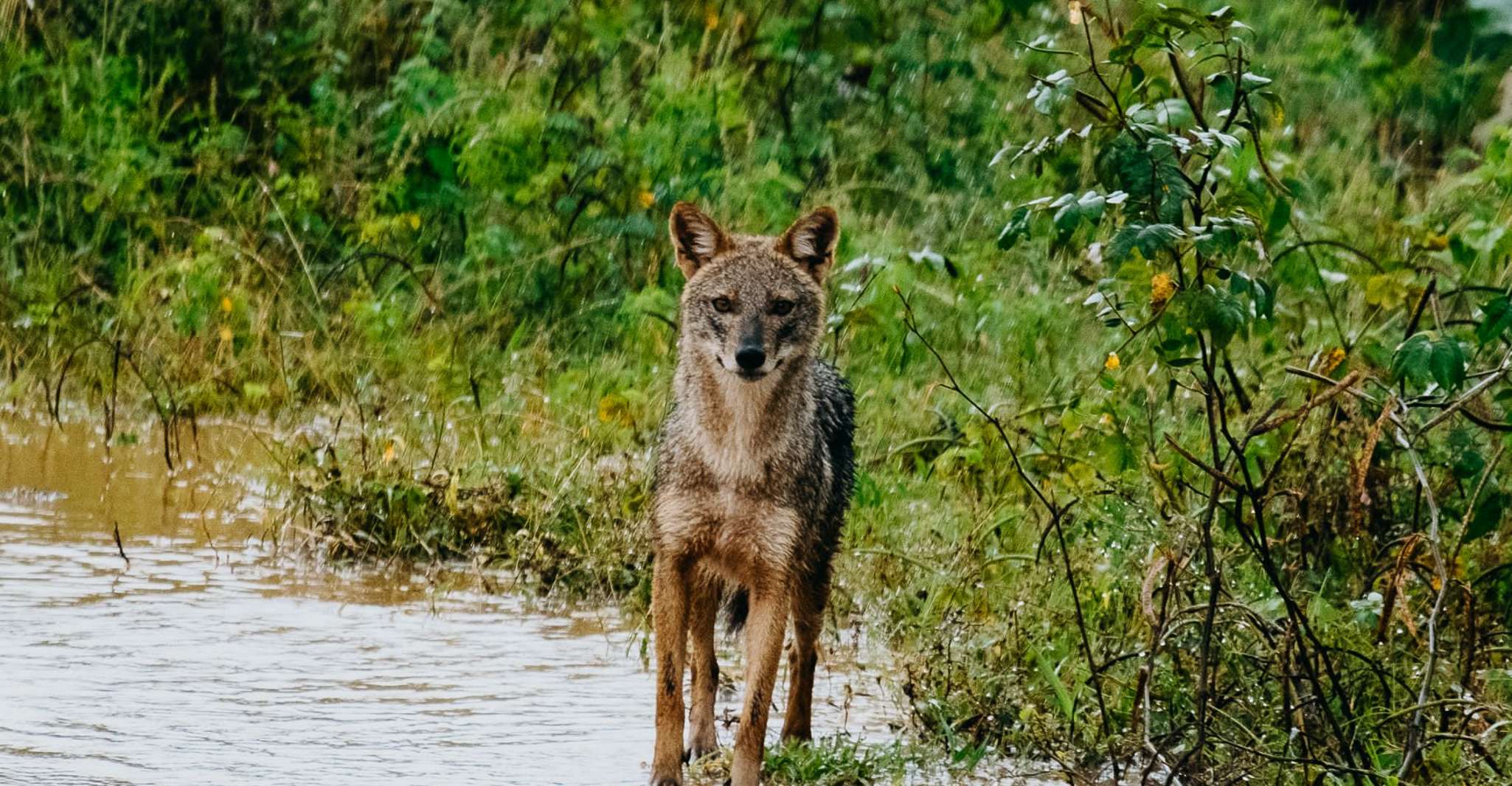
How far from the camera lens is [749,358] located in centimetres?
556

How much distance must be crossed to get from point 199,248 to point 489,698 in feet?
17.1

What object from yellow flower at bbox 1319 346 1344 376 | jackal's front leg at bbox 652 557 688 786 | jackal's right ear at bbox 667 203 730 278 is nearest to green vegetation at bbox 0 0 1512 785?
yellow flower at bbox 1319 346 1344 376

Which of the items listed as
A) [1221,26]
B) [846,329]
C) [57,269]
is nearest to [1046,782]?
[1221,26]

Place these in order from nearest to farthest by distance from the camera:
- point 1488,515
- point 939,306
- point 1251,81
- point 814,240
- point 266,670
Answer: point 1251,81
point 1488,515
point 814,240
point 266,670
point 939,306

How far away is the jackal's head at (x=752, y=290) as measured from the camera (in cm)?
565

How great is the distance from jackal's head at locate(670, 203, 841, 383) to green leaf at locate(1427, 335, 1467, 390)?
1900mm

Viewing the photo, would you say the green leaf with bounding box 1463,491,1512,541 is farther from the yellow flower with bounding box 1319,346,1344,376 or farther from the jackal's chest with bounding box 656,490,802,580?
the jackal's chest with bounding box 656,490,802,580

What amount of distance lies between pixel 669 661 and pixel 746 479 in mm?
536

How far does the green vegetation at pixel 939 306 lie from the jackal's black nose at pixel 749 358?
1.67 ft

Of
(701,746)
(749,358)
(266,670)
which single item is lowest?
(701,746)

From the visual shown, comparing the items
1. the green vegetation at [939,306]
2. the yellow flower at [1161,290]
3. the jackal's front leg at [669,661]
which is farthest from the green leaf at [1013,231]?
the jackal's front leg at [669,661]

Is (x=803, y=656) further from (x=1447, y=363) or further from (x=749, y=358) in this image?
(x=1447, y=363)

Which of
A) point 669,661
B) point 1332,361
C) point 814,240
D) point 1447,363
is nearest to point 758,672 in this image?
point 669,661

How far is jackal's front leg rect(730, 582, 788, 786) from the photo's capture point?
5289mm
